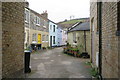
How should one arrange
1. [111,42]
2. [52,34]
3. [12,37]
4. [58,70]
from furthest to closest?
[52,34] < [58,70] < [12,37] < [111,42]

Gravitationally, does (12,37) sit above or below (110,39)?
above

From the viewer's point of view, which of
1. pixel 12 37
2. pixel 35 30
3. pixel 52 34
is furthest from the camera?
pixel 52 34

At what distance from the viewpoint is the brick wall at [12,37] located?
14.5ft

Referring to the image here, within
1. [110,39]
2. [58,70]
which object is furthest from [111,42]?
[58,70]

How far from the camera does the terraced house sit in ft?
54.5

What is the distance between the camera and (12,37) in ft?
16.1

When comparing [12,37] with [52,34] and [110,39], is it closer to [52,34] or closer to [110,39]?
[110,39]

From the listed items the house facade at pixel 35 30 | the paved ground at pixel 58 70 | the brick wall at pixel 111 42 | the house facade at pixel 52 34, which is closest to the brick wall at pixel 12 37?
the paved ground at pixel 58 70

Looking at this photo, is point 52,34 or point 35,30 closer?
point 35,30

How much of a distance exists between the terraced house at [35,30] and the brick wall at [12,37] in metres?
10.7

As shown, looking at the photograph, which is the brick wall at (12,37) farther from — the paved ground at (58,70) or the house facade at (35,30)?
the house facade at (35,30)

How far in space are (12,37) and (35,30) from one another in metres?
14.6

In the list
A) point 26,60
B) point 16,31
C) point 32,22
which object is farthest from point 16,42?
point 32,22

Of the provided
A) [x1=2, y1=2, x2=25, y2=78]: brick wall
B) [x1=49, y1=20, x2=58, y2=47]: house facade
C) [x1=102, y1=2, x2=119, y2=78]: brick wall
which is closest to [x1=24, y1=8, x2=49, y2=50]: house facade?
[x1=49, y1=20, x2=58, y2=47]: house facade
